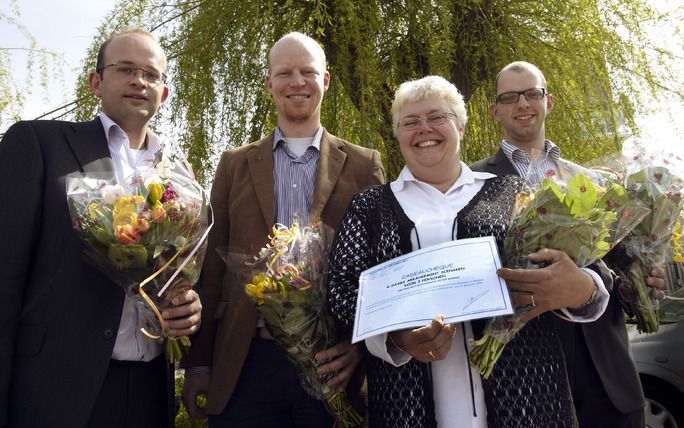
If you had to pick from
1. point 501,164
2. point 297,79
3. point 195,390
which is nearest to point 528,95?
point 501,164

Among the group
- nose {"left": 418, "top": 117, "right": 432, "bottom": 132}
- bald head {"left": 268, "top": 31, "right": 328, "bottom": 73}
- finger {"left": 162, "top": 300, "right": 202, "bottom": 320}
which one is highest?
bald head {"left": 268, "top": 31, "right": 328, "bottom": 73}

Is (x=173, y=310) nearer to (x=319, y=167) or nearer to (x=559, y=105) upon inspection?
(x=319, y=167)

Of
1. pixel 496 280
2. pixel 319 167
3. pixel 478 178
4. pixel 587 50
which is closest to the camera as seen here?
pixel 496 280

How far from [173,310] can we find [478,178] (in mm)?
1146

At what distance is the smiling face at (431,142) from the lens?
2014 millimetres

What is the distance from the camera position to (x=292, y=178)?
2.41m

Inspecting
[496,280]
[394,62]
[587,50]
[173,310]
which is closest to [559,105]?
[587,50]

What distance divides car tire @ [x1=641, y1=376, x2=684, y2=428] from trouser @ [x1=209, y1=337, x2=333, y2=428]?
2.68m

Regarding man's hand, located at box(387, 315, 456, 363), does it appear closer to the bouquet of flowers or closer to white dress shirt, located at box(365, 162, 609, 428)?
white dress shirt, located at box(365, 162, 609, 428)

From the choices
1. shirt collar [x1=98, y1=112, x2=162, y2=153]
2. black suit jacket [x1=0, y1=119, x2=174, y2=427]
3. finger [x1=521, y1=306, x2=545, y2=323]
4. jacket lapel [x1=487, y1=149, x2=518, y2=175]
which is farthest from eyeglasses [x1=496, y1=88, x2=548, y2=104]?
black suit jacket [x1=0, y1=119, x2=174, y2=427]

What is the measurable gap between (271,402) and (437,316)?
866mm

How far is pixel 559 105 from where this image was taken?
3.83m

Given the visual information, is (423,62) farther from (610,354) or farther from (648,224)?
(610,354)

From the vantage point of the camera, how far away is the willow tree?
3.63m
